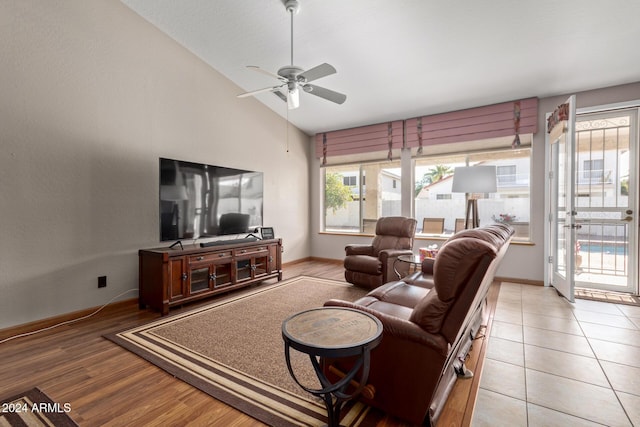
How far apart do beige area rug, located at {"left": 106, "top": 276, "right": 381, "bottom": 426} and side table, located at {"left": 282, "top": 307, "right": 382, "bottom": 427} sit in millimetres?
354

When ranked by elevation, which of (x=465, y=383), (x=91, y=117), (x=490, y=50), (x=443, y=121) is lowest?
(x=465, y=383)

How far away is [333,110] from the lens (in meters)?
4.80

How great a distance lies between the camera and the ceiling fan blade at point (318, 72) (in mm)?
2367

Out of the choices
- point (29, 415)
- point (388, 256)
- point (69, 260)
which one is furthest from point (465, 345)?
point (69, 260)

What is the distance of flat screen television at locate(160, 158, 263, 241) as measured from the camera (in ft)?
10.5

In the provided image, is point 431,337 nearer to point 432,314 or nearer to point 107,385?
point 432,314

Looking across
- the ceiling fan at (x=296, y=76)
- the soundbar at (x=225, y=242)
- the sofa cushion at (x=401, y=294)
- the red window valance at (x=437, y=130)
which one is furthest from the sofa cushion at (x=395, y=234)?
the ceiling fan at (x=296, y=76)

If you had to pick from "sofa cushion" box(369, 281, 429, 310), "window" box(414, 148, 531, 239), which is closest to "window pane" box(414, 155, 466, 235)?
"window" box(414, 148, 531, 239)

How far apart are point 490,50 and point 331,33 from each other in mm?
1689

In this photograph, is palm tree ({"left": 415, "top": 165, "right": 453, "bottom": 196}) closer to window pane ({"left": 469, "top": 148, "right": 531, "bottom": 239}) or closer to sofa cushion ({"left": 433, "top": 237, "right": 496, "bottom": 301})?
window pane ({"left": 469, "top": 148, "right": 531, "bottom": 239})

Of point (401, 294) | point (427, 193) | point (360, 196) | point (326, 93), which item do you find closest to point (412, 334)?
point (401, 294)

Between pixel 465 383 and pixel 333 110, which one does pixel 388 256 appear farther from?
pixel 333 110

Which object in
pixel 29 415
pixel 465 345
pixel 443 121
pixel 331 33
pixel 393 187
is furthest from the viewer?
pixel 393 187

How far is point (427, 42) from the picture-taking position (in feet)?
9.95
